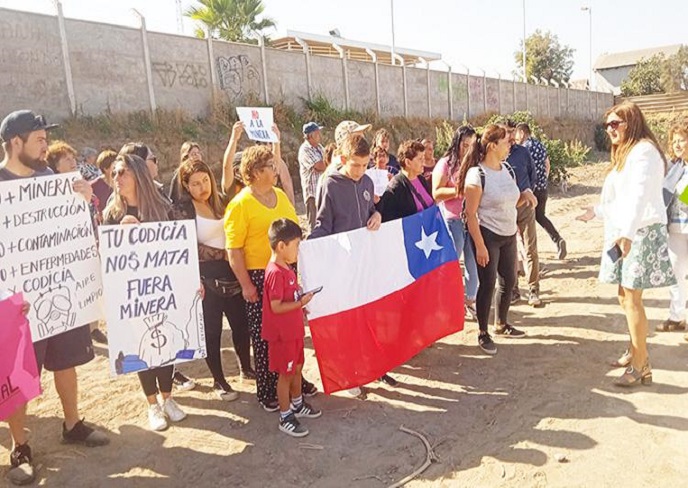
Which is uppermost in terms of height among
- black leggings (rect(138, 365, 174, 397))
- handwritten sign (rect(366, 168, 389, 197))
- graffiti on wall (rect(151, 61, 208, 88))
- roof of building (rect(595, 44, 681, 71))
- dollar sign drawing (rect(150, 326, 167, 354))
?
roof of building (rect(595, 44, 681, 71))

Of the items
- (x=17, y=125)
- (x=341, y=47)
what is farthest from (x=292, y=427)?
(x=341, y=47)

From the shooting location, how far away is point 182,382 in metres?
4.63

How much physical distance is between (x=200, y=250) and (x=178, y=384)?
48.2 inches

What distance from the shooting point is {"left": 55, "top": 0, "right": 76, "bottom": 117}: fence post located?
481 inches

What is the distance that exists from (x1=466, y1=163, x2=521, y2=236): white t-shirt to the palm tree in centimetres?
2270

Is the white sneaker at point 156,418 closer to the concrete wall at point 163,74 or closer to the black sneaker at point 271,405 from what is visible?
the black sneaker at point 271,405

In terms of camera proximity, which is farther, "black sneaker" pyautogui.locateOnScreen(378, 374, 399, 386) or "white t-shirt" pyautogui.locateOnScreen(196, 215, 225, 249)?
"black sneaker" pyautogui.locateOnScreen(378, 374, 399, 386)

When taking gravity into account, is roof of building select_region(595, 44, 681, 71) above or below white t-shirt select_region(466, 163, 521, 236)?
above

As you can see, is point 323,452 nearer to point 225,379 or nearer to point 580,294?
point 225,379

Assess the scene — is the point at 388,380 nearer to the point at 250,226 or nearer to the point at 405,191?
the point at 405,191

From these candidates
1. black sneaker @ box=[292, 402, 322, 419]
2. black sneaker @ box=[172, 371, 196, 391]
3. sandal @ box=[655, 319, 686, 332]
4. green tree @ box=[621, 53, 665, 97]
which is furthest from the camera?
green tree @ box=[621, 53, 665, 97]

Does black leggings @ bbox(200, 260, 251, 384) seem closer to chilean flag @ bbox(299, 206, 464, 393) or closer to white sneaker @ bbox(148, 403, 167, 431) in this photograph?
white sneaker @ bbox(148, 403, 167, 431)

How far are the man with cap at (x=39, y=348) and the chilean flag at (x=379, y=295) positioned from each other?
1.54 m

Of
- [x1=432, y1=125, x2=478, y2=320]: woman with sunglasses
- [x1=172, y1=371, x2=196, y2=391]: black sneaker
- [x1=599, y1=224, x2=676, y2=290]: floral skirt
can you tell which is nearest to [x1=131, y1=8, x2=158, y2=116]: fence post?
[x1=432, y1=125, x2=478, y2=320]: woman with sunglasses
